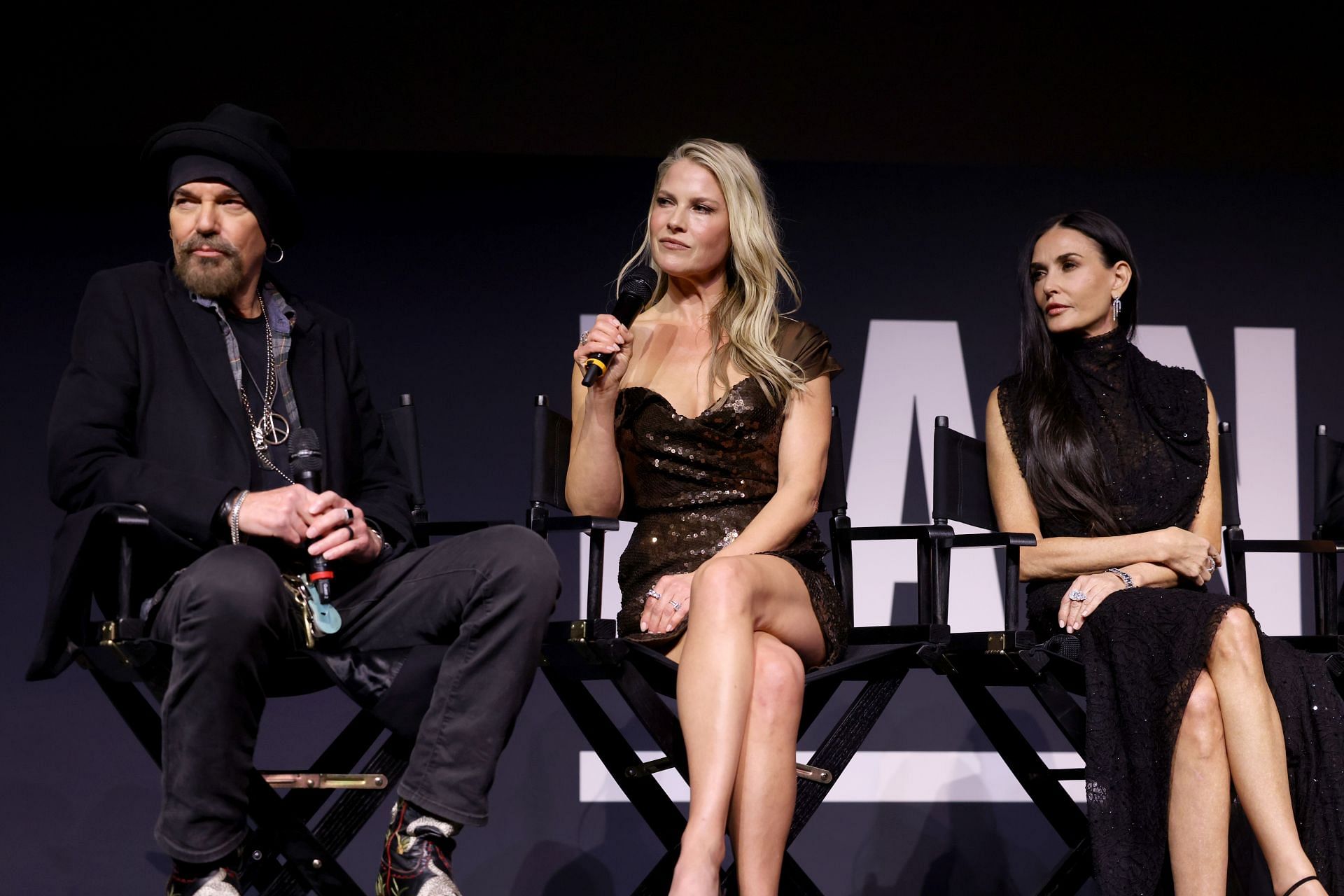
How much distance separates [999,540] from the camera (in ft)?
9.27

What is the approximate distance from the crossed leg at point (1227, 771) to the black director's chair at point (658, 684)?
1.70ft

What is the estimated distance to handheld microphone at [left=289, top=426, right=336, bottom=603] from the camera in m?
2.39

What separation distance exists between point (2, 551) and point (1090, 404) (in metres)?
2.93

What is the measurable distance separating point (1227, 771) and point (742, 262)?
1.47 m

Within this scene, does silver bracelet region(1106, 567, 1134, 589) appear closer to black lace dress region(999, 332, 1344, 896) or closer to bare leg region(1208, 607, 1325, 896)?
black lace dress region(999, 332, 1344, 896)

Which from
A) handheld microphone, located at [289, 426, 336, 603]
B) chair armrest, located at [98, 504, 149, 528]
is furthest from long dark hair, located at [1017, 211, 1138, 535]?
chair armrest, located at [98, 504, 149, 528]

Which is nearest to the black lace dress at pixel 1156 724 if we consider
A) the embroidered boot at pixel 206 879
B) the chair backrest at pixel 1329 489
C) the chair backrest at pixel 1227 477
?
the chair backrest at pixel 1227 477

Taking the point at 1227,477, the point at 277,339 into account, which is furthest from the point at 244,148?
the point at 1227,477

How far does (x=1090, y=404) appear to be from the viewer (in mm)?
3260

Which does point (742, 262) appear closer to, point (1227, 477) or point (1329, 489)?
point (1227, 477)

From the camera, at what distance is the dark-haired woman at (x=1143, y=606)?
8.39 ft

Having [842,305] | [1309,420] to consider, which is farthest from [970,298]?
[1309,420]

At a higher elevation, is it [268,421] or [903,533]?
[268,421]

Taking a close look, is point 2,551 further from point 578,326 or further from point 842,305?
point 842,305
